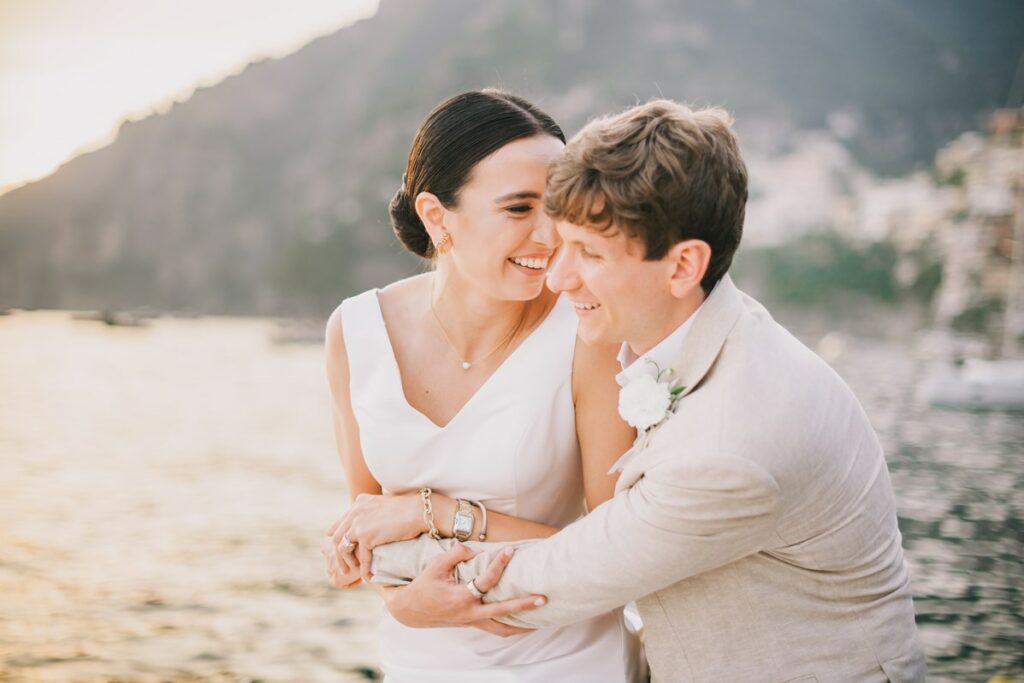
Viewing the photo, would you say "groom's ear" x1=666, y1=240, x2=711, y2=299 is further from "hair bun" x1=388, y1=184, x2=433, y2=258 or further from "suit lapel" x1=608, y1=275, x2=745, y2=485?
"hair bun" x1=388, y1=184, x2=433, y2=258

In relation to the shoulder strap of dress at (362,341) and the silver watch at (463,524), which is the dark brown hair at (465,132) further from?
the silver watch at (463,524)

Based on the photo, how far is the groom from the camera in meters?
1.69

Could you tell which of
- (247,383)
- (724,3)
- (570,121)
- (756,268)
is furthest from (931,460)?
(724,3)

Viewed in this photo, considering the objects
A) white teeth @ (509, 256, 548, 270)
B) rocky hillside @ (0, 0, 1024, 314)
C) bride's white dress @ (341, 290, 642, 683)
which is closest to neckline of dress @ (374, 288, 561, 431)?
bride's white dress @ (341, 290, 642, 683)

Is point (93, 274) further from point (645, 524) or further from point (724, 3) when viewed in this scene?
point (645, 524)

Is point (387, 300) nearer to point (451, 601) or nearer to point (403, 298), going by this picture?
point (403, 298)

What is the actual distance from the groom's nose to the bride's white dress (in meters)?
0.49

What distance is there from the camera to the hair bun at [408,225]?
2.83m

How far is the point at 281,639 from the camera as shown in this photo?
10852mm

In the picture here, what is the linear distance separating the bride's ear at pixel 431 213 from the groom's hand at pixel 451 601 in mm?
983

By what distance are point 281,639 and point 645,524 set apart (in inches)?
399

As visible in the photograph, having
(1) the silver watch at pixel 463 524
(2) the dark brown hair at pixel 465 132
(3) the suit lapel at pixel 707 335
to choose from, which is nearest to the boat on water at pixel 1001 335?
(2) the dark brown hair at pixel 465 132

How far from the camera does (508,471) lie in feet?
8.05

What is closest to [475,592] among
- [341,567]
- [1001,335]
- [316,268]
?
[341,567]
